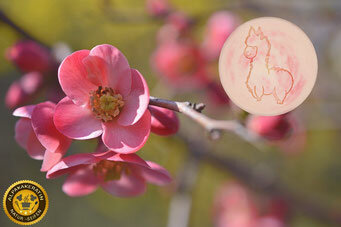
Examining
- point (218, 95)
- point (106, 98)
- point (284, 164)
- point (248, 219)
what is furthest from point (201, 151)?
point (284, 164)

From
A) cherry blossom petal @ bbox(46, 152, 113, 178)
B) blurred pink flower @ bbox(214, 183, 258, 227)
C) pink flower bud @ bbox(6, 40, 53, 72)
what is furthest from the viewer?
blurred pink flower @ bbox(214, 183, 258, 227)

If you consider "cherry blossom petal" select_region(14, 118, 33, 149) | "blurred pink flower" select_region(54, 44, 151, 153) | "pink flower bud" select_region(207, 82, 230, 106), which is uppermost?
"pink flower bud" select_region(207, 82, 230, 106)

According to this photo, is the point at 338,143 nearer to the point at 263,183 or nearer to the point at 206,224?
the point at 206,224

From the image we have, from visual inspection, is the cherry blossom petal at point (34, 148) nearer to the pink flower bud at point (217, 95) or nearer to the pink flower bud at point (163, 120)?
the pink flower bud at point (163, 120)

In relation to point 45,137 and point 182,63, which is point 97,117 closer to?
point 45,137

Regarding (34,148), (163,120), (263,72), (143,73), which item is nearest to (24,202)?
(34,148)

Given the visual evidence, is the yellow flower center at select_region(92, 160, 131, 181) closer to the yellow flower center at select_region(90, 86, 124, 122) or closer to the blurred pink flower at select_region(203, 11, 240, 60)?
the yellow flower center at select_region(90, 86, 124, 122)
